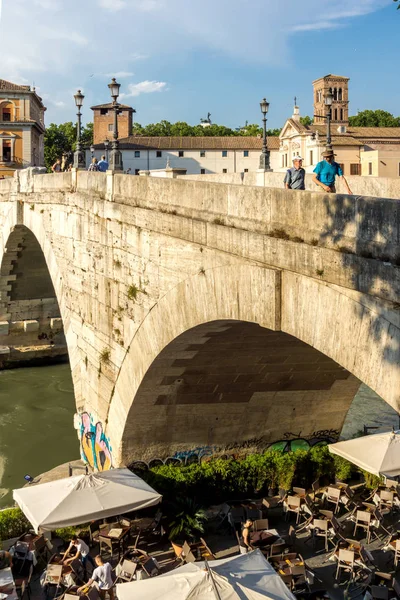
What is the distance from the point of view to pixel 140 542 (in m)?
12.7

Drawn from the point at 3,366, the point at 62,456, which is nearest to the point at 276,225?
the point at 62,456

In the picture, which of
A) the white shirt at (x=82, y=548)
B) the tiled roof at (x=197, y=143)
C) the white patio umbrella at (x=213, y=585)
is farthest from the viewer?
the tiled roof at (x=197, y=143)

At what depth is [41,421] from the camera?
73.0ft

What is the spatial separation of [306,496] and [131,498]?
3.55m

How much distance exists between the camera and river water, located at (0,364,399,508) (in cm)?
1825

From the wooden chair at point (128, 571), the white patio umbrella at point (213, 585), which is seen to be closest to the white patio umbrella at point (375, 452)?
the white patio umbrella at point (213, 585)

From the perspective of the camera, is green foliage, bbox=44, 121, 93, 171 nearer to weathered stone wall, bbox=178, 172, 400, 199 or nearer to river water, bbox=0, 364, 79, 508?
river water, bbox=0, 364, 79, 508

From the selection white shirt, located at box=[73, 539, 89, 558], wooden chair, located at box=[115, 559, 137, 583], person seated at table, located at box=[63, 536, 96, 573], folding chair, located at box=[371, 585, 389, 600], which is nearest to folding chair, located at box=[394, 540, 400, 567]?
folding chair, located at box=[371, 585, 389, 600]

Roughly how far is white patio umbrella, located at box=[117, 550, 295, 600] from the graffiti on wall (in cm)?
457

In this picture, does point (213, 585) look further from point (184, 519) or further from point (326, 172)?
point (326, 172)

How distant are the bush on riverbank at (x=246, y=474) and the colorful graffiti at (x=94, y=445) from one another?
113cm

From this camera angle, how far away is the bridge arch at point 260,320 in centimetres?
618

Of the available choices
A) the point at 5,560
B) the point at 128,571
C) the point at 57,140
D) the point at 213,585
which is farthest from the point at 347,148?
the point at 57,140

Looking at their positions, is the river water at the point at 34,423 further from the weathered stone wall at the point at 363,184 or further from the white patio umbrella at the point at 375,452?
the weathered stone wall at the point at 363,184
